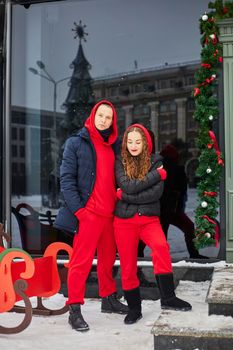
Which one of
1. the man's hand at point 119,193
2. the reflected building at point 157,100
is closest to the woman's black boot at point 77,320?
the man's hand at point 119,193

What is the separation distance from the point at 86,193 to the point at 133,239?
51 cm

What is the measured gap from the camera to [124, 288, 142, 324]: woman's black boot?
4043 millimetres

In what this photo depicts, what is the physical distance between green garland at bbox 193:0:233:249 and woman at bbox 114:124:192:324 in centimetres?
111

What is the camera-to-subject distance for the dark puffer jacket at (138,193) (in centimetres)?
389

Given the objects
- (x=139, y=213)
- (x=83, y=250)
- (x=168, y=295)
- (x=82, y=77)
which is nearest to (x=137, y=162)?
(x=139, y=213)

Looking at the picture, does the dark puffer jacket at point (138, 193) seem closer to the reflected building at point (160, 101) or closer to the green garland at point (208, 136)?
the green garland at point (208, 136)

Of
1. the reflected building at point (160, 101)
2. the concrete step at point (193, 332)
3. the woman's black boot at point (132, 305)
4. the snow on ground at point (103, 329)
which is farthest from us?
the reflected building at point (160, 101)

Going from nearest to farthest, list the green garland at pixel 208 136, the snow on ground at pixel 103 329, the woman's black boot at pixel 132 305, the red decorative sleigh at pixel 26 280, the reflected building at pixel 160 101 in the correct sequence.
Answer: the snow on ground at pixel 103 329, the red decorative sleigh at pixel 26 280, the woman's black boot at pixel 132 305, the green garland at pixel 208 136, the reflected building at pixel 160 101

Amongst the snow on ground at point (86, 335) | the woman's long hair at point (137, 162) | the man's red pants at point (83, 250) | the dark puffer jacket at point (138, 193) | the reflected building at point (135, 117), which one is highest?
the reflected building at point (135, 117)

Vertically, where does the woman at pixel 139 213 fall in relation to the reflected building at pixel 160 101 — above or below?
below

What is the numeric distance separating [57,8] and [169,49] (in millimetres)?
1481

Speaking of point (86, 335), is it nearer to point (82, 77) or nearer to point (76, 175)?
point (76, 175)

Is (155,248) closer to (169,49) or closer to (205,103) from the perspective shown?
(205,103)

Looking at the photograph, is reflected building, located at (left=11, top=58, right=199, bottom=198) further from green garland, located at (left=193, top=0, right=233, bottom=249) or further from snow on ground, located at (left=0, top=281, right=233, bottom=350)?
snow on ground, located at (left=0, top=281, right=233, bottom=350)
